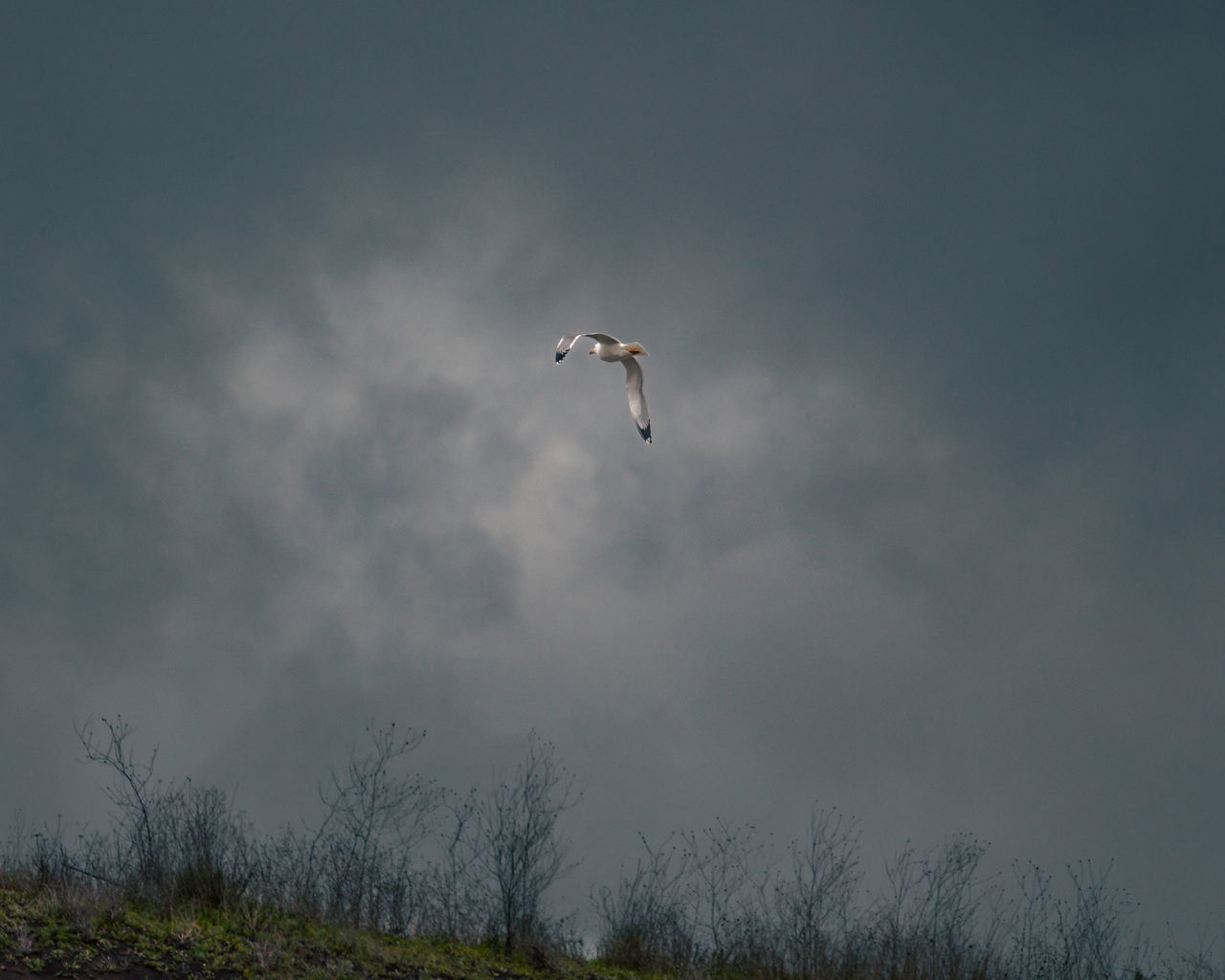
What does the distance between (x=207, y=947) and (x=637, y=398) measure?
33.4 ft

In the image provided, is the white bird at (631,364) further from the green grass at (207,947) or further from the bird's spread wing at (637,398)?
the green grass at (207,947)

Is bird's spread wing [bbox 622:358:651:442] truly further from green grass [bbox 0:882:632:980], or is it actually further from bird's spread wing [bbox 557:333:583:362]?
green grass [bbox 0:882:632:980]

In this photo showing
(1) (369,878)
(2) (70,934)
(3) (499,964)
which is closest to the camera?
(2) (70,934)

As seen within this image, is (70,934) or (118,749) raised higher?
(118,749)

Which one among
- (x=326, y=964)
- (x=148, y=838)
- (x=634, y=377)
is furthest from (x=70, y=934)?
(x=634, y=377)

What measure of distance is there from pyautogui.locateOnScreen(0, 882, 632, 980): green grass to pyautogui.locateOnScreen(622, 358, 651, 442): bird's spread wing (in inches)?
330

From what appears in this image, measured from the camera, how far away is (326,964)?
13.1 meters

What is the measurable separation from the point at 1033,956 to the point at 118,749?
47.7 ft

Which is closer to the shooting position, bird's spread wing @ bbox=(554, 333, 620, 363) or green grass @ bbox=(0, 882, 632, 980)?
green grass @ bbox=(0, 882, 632, 980)

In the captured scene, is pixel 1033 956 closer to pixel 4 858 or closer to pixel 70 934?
pixel 70 934

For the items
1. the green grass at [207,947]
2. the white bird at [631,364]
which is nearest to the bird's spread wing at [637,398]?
the white bird at [631,364]

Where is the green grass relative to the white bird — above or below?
below

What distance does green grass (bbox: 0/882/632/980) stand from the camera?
1156cm

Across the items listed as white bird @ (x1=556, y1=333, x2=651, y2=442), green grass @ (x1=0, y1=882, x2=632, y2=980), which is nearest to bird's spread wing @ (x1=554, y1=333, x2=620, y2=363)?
white bird @ (x1=556, y1=333, x2=651, y2=442)
